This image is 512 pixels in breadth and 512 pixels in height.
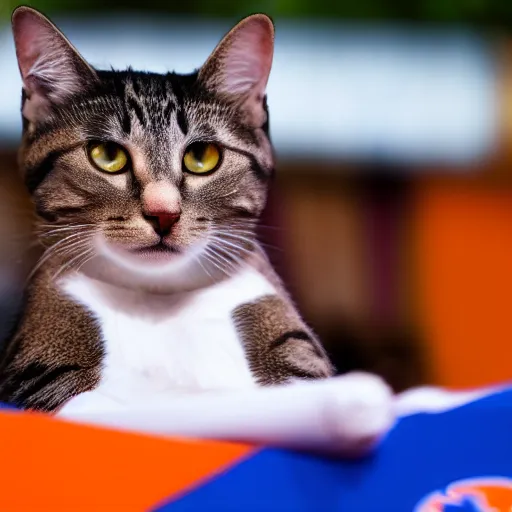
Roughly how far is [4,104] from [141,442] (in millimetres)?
291

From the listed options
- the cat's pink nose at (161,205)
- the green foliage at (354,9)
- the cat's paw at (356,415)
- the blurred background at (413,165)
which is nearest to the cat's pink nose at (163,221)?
the cat's pink nose at (161,205)

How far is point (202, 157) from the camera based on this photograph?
38 cm

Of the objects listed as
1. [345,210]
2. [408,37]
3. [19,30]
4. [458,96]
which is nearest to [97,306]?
[19,30]

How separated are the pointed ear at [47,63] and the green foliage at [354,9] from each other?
76 cm

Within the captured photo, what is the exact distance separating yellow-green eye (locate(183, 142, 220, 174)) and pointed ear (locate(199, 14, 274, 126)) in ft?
0.10

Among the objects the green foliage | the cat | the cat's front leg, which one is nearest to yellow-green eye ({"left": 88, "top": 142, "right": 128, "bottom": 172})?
the cat

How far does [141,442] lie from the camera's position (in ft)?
1.02

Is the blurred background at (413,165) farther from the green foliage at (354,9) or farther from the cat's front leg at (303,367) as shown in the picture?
the cat's front leg at (303,367)

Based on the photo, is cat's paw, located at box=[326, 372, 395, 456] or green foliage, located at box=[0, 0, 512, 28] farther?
green foliage, located at box=[0, 0, 512, 28]

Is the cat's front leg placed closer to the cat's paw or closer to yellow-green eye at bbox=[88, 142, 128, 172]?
the cat's paw

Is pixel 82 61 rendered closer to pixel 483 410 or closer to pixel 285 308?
pixel 285 308

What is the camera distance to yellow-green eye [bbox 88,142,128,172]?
367 mm

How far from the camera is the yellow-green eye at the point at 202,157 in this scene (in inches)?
14.9

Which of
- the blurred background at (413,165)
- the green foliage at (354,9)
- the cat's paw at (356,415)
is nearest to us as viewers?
the cat's paw at (356,415)
